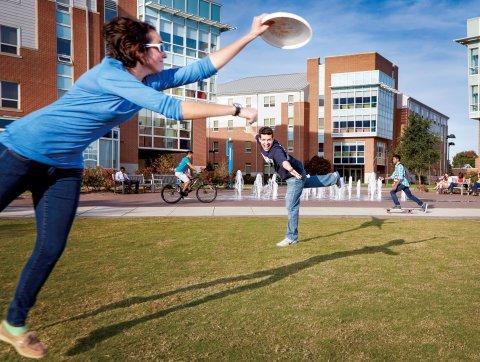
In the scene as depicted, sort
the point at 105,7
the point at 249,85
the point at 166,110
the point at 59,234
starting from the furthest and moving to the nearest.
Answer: the point at 249,85, the point at 105,7, the point at 59,234, the point at 166,110

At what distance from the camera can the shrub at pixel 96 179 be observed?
23.2 metres

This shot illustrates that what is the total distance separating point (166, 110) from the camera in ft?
7.59

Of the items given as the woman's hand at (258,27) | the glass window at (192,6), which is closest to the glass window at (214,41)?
the glass window at (192,6)

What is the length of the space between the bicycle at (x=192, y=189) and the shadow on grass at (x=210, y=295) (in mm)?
10996

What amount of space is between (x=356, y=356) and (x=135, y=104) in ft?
6.64

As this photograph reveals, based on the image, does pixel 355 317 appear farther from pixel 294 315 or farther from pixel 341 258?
pixel 341 258

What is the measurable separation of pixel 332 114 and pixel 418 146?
→ 15447 millimetres

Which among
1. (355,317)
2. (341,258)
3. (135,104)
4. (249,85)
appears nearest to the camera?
(135,104)

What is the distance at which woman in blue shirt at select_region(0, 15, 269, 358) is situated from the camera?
2.44 metres

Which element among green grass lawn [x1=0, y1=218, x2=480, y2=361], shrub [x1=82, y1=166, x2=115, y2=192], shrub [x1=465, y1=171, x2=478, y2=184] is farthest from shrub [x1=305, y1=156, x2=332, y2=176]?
green grass lawn [x1=0, y1=218, x2=480, y2=361]

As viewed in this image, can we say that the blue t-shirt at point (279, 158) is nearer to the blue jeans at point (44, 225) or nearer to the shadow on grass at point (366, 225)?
the shadow on grass at point (366, 225)

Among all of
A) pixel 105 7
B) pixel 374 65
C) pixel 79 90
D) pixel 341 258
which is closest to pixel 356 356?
pixel 79 90

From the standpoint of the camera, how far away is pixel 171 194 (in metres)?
16.9

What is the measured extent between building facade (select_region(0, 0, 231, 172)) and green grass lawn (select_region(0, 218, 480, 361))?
2299 cm
